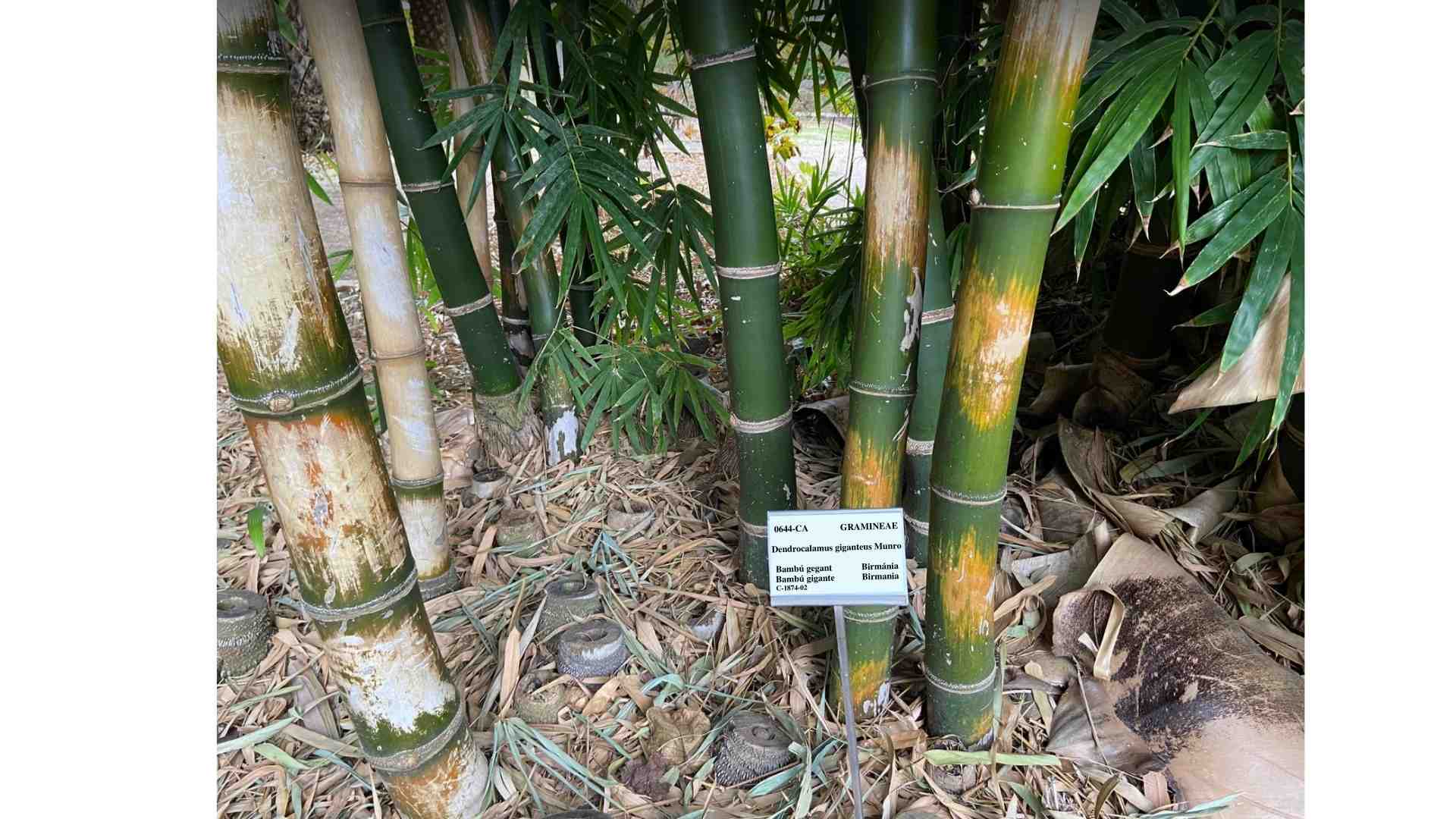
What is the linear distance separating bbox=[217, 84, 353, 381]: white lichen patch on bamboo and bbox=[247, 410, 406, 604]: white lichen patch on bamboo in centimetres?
7

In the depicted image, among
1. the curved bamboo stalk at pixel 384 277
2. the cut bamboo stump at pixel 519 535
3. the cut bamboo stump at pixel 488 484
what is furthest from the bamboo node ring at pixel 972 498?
the cut bamboo stump at pixel 488 484

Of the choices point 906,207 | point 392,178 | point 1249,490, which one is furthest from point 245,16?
point 1249,490

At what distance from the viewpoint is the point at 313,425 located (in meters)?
0.75

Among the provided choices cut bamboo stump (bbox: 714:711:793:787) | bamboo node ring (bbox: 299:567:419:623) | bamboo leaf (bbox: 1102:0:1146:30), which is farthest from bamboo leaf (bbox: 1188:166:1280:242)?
bamboo node ring (bbox: 299:567:419:623)

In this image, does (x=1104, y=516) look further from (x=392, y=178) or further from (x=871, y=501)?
(x=392, y=178)

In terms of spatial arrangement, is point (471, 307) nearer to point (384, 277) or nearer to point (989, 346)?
point (384, 277)

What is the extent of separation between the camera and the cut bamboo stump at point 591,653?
4.02 feet

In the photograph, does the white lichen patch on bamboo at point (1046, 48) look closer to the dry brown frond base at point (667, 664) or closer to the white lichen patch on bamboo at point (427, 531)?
the dry brown frond base at point (667, 664)

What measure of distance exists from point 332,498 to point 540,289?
912 mm

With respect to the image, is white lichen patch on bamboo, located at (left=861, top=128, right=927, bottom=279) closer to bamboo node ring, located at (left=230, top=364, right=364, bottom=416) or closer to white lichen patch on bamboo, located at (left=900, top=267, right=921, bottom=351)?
white lichen patch on bamboo, located at (left=900, top=267, right=921, bottom=351)

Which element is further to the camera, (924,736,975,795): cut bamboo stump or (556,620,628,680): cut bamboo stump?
(556,620,628,680): cut bamboo stump

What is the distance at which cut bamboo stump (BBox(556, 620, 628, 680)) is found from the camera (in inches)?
48.2

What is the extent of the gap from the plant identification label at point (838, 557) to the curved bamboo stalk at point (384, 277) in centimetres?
53

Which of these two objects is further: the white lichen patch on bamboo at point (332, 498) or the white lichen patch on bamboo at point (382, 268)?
the white lichen patch on bamboo at point (382, 268)
